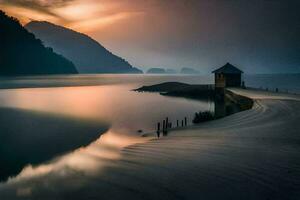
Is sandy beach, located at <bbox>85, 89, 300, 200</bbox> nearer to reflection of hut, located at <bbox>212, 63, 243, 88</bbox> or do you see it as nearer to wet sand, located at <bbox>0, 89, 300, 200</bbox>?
wet sand, located at <bbox>0, 89, 300, 200</bbox>

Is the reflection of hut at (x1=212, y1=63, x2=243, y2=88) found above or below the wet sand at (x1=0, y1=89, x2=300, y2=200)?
above

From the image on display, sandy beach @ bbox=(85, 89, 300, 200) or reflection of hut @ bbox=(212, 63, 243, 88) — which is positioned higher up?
reflection of hut @ bbox=(212, 63, 243, 88)

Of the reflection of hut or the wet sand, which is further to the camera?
the reflection of hut

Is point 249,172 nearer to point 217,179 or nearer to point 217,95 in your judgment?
Answer: point 217,179

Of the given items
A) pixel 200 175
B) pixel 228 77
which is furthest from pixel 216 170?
pixel 228 77

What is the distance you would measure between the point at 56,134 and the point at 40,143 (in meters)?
4.42

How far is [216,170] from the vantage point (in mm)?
9844

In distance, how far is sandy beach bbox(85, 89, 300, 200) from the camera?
7973mm

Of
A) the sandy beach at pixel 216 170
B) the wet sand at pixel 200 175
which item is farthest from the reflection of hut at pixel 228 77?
the sandy beach at pixel 216 170

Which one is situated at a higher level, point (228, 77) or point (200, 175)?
point (228, 77)

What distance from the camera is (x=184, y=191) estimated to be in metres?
8.22

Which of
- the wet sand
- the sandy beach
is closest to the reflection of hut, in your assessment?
the wet sand

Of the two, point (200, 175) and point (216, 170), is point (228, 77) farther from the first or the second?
point (200, 175)

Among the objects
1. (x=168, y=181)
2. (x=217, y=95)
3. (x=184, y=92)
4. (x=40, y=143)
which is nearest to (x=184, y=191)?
(x=168, y=181)
